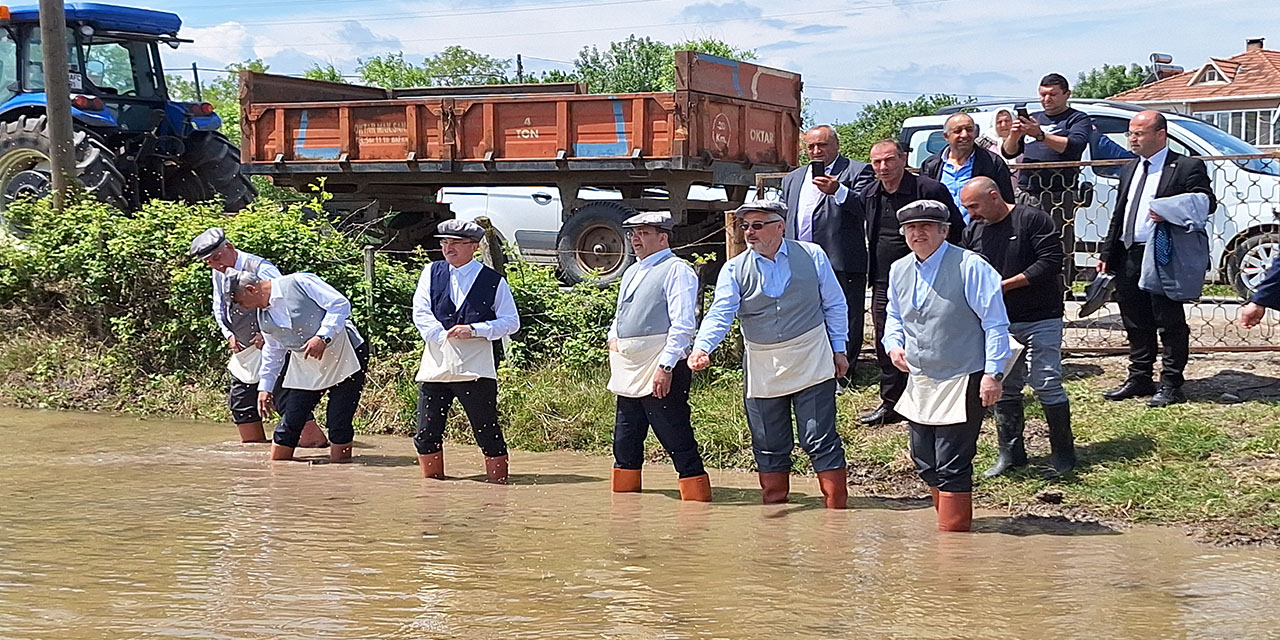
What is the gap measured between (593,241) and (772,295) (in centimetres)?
690

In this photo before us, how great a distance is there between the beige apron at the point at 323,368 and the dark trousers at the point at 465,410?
0.86 m

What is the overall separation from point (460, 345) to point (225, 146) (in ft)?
29.3

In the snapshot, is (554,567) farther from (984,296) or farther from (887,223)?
(887,223)

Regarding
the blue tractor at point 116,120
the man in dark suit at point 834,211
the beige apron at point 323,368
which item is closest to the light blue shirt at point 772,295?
the man in dark suit at point 834,211

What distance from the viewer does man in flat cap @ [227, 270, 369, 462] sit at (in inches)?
354

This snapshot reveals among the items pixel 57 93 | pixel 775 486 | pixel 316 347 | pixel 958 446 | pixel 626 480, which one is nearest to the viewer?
pixel 958 446

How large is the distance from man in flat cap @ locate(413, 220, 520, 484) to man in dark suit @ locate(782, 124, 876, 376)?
77.6 inches

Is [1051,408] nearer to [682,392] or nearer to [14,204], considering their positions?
[682,392]

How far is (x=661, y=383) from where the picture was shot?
749 centimetres

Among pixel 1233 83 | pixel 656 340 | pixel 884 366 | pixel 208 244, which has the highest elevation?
pixel 1233 83

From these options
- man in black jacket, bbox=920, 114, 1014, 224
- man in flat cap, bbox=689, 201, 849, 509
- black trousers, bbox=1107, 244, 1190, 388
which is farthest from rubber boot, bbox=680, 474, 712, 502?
black trousers, bbox=1107, 244, 1190, 388

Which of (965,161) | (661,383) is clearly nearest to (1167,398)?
(965,161)

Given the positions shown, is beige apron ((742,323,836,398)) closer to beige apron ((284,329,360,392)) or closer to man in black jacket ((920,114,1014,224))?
man in black jacket ((920,114,1014,224))

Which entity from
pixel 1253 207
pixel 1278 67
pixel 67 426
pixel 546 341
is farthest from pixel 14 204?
pixel 1278 67
